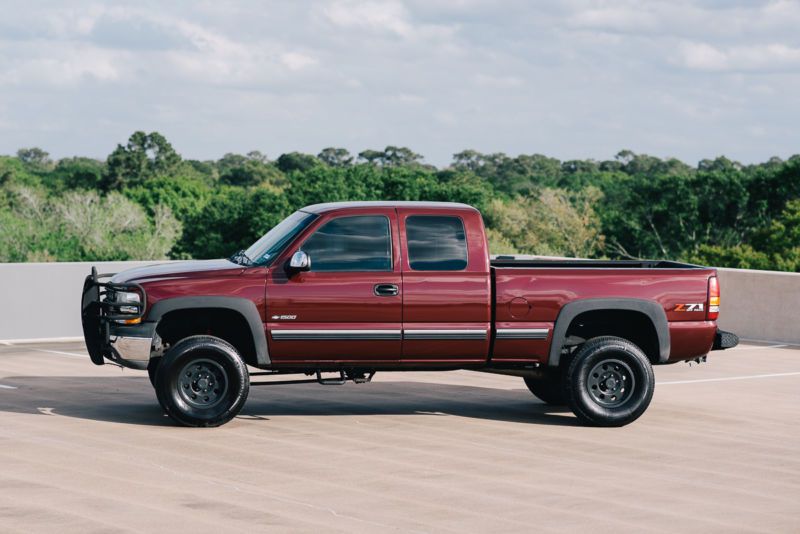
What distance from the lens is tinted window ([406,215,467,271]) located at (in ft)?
38.8

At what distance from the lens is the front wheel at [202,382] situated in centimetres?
1145

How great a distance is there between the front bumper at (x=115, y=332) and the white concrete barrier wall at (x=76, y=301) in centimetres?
785

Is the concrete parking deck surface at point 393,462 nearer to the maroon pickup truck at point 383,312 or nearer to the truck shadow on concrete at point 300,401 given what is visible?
the truck shadow on concrete at point 300,401

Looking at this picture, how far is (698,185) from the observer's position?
71.9m

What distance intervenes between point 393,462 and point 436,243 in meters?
2.51

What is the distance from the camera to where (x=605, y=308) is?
1198 cm

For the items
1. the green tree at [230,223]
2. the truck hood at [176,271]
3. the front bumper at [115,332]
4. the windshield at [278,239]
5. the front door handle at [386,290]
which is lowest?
the front bumper at [115,332]

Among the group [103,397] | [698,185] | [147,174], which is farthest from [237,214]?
[103,397]

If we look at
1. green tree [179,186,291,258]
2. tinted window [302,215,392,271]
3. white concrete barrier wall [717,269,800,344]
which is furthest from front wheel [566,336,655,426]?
green tree [179,186,291,258]

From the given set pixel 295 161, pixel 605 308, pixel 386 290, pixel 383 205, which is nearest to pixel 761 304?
pixel 605 308

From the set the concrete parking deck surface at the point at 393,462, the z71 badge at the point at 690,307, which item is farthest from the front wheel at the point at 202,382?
the z71 badge at the point at 690,307

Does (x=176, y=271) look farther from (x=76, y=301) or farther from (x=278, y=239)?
(x=76, y=301)

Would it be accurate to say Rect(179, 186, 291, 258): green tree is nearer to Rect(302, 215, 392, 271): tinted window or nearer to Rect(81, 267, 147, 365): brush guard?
Rect(81, 267, 147, 365): brush guard

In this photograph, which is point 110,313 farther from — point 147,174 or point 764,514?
point 147,174
